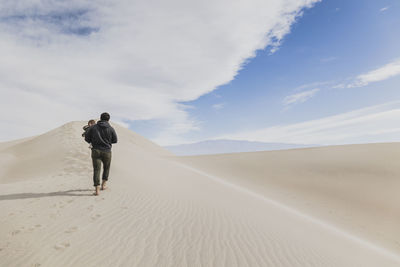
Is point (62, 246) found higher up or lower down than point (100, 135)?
lower down

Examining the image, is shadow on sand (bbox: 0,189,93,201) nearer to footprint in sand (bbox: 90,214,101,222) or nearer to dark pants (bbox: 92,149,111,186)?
dark pants (bbox: 92,149,111,186)

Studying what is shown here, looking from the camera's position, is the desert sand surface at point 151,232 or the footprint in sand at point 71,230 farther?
the footprint in sand at point 71,230

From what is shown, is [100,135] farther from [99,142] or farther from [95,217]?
[95,217]

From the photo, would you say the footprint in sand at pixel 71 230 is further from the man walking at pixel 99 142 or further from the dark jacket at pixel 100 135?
the dark jacket at pixel 100 135

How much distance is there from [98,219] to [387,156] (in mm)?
21101

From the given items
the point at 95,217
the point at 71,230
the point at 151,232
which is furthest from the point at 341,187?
the point at 71,230

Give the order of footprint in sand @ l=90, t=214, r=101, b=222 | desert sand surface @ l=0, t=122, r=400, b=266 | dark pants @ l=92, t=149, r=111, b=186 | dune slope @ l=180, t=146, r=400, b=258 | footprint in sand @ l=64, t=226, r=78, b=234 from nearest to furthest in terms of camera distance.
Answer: desert sand surface @ l=0, t=122, r=400, b=266 → footprint in sand @ l=64, t=226, r=78, b=234 → footprint in sand @ l=90, t=214, r=101, b=222 → dark pants @ l=92, t=149, r=111, b=186 → dune slope @ l=180, t=146, r=400, b=258

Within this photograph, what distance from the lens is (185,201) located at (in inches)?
238

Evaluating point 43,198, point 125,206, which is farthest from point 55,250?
point 43,198

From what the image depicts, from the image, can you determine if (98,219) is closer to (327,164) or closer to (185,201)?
(185,201)

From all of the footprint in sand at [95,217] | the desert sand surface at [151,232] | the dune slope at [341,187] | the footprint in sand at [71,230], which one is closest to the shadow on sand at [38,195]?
the desert sand surface at [151,232]

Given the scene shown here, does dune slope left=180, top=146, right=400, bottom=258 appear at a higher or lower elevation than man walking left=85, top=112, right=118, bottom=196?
lower

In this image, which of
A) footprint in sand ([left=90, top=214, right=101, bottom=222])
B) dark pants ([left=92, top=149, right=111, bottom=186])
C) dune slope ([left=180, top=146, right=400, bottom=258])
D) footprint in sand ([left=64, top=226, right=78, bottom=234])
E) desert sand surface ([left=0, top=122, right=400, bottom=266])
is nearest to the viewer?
desert sand surface ([left=0, top=122, right=400, bottom=266])

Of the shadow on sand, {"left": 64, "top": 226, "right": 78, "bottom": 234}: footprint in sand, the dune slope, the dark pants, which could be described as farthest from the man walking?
the dune slope
